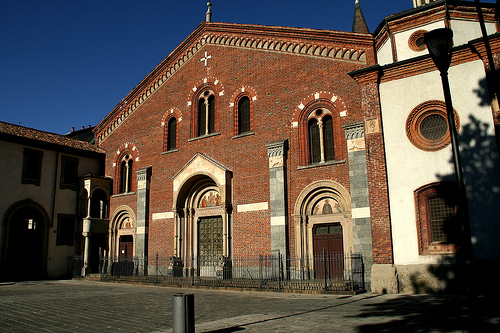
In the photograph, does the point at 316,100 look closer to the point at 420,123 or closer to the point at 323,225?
the point at 420,123

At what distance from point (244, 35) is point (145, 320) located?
16.8 m

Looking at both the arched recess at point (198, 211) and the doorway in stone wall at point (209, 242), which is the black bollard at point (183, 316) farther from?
the doorway in stone wall at point (209, 242)

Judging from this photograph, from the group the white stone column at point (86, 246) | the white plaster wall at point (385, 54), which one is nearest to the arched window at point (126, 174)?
the white stone column at point (86, 246)

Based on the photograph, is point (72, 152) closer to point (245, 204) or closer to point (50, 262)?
point (50, 262)

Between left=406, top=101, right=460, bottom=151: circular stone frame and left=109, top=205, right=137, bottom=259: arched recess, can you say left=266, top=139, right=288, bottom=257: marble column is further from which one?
left=109, top=205, right=137, bottom=259: arched recess

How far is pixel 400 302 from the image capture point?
39.1ft

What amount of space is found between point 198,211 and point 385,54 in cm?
1265

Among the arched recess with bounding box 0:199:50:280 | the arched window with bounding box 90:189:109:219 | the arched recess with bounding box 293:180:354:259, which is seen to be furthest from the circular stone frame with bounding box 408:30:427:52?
the arched recess with bounding box 0:199:50:280

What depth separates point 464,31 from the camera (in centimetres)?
1620

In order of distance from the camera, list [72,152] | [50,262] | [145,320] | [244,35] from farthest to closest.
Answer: [72,152] → [50,262] → [244,35] → [145,320]

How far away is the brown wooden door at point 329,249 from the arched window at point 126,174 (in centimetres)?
1326

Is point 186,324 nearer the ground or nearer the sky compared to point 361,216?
nearer the ground

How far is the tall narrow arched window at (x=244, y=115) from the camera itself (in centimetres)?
2155

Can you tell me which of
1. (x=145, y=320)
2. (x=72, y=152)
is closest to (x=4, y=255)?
(x=72, y=152)
